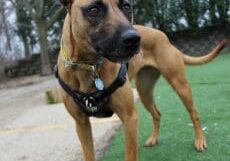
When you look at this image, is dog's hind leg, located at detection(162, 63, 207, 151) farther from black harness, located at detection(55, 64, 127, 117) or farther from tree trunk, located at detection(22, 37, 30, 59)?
tree trunk, located at detection(22, 37, 30, 59)

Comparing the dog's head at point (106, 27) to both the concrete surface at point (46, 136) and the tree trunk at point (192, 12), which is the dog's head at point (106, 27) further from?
the tree trunk at point (192, 12)

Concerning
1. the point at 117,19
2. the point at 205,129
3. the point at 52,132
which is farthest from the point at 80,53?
the point at 52,132

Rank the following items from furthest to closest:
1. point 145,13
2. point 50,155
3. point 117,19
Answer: point 145,13
point 50,155
point 117,19

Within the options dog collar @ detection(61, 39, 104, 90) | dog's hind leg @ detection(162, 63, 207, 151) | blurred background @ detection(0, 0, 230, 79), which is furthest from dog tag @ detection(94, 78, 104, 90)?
blurred background @ detection(0, 0, 230, 79)

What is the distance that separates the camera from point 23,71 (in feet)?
80.3

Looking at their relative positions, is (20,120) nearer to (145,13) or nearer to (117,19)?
(117,19)

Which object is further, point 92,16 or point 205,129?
point 205,129

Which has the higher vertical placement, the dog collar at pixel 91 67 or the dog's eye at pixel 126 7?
the dog's eye at pixel 126 7

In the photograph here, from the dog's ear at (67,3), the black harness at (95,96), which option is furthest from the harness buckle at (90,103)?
the dog's ear at (67,3)

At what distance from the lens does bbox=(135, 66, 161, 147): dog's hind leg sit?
6301 millimetres

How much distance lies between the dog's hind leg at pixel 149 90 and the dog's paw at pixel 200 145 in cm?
59

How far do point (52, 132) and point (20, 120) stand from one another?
190cm

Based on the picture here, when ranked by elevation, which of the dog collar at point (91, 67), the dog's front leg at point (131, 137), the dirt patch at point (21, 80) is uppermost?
the dog collar at point (91, 67)

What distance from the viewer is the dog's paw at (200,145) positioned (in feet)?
18.7
